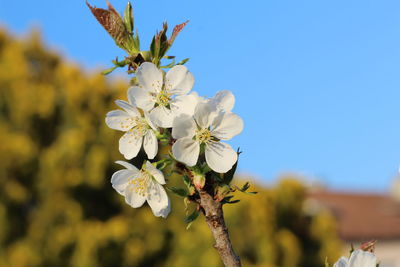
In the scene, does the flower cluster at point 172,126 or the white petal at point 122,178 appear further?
the white petal at point 122,178

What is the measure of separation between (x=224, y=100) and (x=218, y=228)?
28 centimetres

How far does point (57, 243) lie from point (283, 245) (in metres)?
3.69

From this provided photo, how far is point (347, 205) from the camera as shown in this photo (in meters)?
20.5

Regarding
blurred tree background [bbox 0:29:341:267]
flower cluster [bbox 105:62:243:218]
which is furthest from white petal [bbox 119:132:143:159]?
blurred tree background [bbox 0:29:341:267]

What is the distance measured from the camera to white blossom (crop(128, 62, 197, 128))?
1.09 metres

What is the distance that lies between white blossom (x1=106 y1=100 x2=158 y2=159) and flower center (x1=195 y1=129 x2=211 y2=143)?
120 millimetres

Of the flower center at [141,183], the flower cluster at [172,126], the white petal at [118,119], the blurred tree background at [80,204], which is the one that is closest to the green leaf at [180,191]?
the flower cluster at [172,126]

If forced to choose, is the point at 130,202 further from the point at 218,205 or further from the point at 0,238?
the point at 0,238

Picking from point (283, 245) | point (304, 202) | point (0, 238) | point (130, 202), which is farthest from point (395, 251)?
point (130, 202)

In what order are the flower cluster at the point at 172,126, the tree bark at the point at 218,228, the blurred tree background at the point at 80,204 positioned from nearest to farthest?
1. the tree bark at the point at 218,228
2. the flower cluster at the point at 172,126
3. the blurred tree background at the point at 80,204

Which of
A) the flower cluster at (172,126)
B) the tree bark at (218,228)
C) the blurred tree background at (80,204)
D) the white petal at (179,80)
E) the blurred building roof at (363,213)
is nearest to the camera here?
the tree bark at (218,228)

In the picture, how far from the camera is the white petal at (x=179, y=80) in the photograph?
45.4 inches

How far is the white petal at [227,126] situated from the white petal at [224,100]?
0.07ft

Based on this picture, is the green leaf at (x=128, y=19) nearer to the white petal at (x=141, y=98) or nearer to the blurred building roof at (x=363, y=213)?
the white petal at (x=141, y=98)
